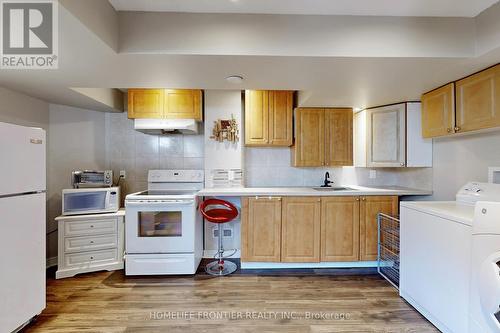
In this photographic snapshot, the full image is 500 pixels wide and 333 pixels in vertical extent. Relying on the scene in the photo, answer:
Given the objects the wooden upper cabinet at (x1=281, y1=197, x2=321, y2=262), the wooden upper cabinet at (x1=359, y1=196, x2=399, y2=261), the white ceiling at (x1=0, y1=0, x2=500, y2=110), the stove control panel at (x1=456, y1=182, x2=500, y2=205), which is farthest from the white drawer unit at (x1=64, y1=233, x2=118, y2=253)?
the stove control panel at (x1=456, y1=182, x2=500, y2=205)

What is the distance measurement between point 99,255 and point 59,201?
97 centimetres

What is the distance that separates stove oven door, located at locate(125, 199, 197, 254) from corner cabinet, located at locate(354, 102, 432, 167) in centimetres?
241

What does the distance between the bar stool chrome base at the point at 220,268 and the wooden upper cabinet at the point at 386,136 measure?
2.23 m

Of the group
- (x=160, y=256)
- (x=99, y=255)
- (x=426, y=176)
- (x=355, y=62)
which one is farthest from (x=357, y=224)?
(x=99, y=255)

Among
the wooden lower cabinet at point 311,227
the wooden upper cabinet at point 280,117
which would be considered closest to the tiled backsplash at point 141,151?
the wooden upper cabinet at point 280,117

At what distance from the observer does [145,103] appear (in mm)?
2898

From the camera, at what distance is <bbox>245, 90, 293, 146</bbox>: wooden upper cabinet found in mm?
3045

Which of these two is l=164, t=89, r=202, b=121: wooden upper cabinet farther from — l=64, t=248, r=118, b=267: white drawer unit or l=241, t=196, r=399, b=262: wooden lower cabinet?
l=64, t=248, r=118, b=267: white drawer unit

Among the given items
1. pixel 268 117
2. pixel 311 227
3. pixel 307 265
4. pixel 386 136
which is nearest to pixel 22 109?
pixel 268 117

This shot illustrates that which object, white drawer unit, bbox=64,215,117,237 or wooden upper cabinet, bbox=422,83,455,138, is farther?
white drawer unit, bbox=64,215,117,237

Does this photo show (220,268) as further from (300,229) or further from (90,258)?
(90,258)

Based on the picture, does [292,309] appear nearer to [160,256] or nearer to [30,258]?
[160,256]

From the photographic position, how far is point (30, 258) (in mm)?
1769

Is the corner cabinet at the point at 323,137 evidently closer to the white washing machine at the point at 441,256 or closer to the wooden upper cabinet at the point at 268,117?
the wooden upper cabinet at the point at 268,117
